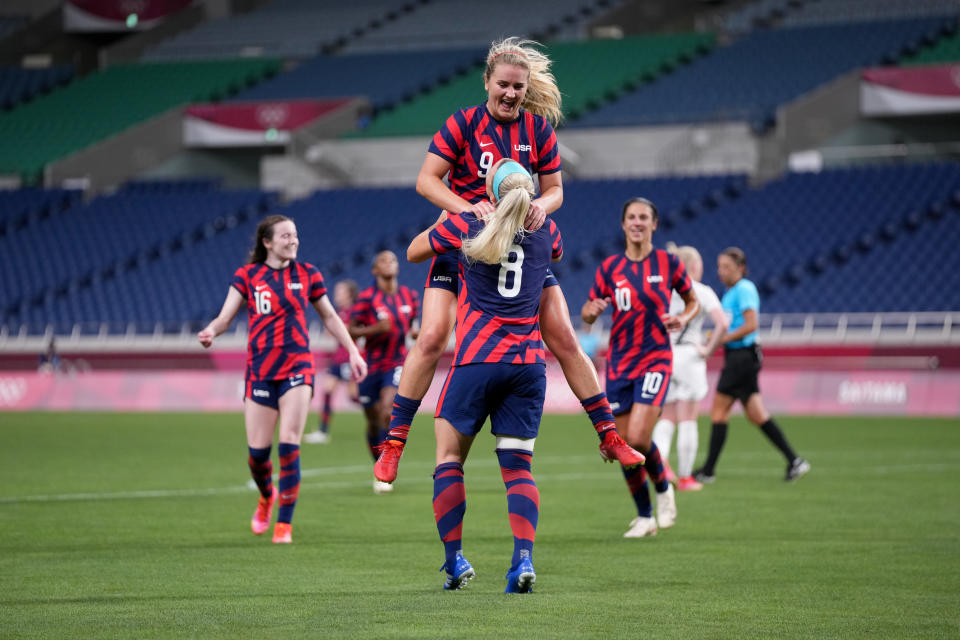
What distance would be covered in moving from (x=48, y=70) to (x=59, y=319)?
57.4 ft

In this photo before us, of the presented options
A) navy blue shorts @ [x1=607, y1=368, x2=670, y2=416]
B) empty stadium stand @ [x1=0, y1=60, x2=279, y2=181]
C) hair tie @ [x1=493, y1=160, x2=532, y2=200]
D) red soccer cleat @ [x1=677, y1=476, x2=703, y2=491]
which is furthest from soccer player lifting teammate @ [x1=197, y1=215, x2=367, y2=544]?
empty stadium stand @ [x1=0, y1=60, x2=279, y2=181]

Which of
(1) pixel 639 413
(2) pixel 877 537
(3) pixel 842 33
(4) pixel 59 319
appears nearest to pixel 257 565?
(1) pixel 639 413

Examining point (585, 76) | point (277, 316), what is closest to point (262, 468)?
point (277, 316)

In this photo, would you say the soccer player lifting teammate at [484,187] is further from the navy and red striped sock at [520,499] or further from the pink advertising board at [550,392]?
the pink advertising board at [550,392]

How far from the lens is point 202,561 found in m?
8.43

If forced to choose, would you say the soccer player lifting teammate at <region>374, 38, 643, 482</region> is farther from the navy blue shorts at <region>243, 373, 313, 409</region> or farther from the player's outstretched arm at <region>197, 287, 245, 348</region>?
the navy blue shorts at <region>243, 373, 313, 409</region>

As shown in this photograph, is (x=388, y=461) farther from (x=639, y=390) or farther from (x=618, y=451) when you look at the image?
(x=639, y=390)

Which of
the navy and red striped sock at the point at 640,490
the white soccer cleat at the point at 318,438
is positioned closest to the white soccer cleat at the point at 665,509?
the navy and red striped sock at the point at 640,490

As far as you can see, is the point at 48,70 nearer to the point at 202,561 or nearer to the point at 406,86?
the point at 406,86

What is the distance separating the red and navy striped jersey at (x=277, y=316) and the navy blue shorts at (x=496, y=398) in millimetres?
3081

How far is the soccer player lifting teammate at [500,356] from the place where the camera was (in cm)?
675

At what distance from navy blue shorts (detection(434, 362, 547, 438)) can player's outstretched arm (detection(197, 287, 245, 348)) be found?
2.89 metres

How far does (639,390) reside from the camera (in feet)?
33.0

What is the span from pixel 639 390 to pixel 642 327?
0.48 meters
